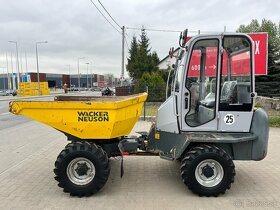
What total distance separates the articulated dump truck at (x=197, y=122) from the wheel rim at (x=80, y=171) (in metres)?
0.02

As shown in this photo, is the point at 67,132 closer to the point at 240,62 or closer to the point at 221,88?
the point at 221,88

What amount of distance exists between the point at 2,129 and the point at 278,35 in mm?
40943

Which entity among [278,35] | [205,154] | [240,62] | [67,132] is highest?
[278,35]

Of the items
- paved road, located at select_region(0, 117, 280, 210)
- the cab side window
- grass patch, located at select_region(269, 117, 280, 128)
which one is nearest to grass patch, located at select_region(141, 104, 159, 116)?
grass patch, located at select_region(269, 117, 280, 128)

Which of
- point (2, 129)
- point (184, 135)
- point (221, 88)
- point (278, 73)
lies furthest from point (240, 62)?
point (278, 73)

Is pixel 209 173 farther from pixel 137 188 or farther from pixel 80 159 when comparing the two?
pixel 80 159

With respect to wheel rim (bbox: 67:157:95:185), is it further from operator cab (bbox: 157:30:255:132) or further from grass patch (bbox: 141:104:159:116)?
grass patch (bbox: 141:104:159:116)

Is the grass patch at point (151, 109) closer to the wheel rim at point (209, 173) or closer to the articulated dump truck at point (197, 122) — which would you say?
the articulated dump truck at point (197, 122)

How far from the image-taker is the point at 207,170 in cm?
443

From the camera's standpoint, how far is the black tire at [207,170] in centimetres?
436

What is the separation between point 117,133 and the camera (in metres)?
4.75

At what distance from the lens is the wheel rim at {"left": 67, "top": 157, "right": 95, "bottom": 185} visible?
454 cm

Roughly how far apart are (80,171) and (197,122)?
1979 mm

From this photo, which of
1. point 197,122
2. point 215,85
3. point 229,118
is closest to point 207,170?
point 197,122
